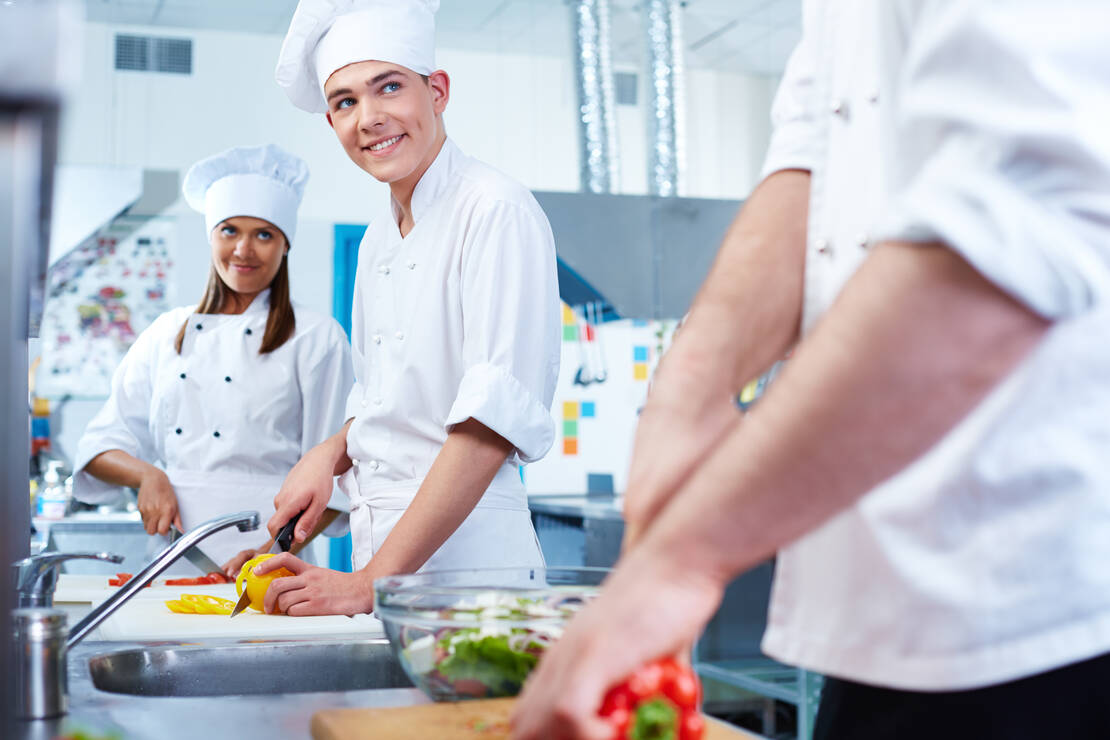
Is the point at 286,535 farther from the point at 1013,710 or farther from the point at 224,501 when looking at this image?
the point at 1013,710

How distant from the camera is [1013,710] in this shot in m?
0.63

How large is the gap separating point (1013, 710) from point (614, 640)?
0.88 ft

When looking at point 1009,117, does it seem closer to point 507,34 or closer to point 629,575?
point 629,575

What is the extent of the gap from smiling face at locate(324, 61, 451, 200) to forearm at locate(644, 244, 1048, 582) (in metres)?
1.27

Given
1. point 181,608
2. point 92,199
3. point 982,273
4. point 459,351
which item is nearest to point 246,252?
point 459,351

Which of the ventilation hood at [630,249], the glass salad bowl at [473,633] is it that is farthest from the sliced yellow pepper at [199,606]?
the ventilation hood at [630,249]

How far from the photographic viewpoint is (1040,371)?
606 millimetres

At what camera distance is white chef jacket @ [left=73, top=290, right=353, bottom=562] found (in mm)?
2639

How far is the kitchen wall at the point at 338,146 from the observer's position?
5.09 meters

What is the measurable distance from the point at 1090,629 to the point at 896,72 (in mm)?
379

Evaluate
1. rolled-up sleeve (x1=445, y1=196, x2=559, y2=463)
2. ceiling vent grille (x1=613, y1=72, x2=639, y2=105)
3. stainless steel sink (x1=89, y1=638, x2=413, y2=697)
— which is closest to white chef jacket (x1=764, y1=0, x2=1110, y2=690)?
stainless steel sink (x1=89, y1=638, x2=413, y2=697)

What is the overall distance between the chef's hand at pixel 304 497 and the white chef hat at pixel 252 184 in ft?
4.04

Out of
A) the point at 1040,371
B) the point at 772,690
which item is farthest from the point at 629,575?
the point at 772,690

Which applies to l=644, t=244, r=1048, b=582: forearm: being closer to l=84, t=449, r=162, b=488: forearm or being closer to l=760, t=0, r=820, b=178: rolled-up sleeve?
l=760, t=0, r=820, b=178: rolled-up sleeve
